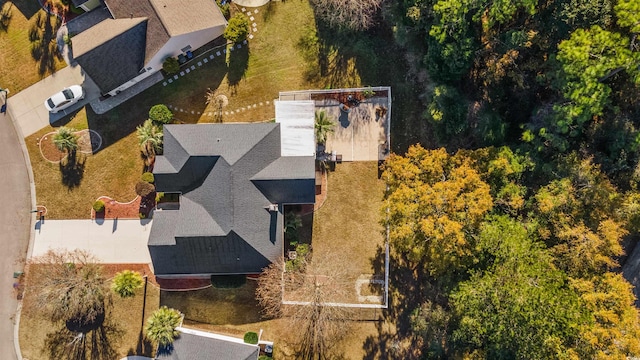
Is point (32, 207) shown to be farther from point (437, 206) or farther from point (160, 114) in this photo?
point (437, 206)

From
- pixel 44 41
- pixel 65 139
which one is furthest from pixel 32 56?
pixel 65 139

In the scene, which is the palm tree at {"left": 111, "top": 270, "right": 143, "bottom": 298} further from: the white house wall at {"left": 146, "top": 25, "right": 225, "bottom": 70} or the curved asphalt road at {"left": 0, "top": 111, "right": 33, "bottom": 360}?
the white house wall at {"left": 146, "top": 25, "right": 225, "bottom": 70}

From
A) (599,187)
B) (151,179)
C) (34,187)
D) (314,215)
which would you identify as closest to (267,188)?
(314,215)

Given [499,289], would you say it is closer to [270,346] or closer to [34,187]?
[270,346]

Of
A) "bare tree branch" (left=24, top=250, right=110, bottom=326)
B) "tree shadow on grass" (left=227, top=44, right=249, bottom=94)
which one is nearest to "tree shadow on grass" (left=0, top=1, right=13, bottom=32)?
"tree shadow on grass" (left=227, top=44, right=249, bottom=94)

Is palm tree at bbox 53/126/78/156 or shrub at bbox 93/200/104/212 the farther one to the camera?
shrub at bbox 93/200/104/212

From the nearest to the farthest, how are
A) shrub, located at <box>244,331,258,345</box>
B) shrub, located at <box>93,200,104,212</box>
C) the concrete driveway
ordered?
1. shrub, located at <box>244,331,258,345</box>
2. shrub, located at <box>93,200,104,212</box>
3. the concrete driveway

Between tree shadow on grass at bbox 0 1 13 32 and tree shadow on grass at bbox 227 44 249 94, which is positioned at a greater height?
tree shadow on grass at bbox 0 1 13 32
